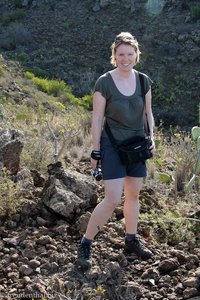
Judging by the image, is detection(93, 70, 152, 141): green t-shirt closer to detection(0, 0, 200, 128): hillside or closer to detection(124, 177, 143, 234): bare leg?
detection(124, 177, 143, 234): bare leg

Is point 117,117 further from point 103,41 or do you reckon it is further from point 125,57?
point 103,41

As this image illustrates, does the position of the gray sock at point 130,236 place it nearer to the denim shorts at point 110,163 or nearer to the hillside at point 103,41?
the denim shorts at point 110,163

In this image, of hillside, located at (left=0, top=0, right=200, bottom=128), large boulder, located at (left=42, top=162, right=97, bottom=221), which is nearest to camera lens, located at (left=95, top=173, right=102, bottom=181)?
large boulder, located at (left=42, top=162, right=97, bottom=221)

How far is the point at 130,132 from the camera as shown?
4.01 meters

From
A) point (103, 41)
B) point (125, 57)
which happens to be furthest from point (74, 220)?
point (103, 41)

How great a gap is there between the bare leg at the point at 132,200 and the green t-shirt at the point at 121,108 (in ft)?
1.17

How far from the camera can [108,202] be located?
393 centimetres

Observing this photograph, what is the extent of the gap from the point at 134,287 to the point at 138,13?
15799 mm

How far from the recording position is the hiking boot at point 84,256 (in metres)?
4.06

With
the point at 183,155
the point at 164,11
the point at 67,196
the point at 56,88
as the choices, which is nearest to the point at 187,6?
A: the point at 164,11

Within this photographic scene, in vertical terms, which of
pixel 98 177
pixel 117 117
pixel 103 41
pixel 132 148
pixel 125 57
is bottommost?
pixel 98 177

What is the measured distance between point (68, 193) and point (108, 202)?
3.21 ft

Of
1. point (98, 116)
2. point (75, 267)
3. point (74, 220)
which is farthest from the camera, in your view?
point (74, 220)

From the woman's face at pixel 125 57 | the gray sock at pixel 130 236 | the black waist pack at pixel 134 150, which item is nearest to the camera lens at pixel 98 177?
the black waist pack at pixel 134 150
